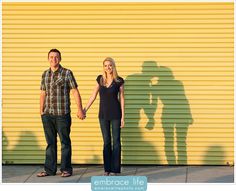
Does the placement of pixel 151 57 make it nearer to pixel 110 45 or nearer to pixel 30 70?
pixel 110 45

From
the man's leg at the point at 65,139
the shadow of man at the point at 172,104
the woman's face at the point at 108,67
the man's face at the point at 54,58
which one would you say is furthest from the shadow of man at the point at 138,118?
the man's face at the point at 54,58

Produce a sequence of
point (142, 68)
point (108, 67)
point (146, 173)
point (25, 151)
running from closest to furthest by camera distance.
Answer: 1. point (108, 67)
2. point (146, 173)
3. point (142, 68)
4. point (25, 151)

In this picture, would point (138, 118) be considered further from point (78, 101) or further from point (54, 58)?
point (54, 58)

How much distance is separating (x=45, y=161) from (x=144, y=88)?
179cm

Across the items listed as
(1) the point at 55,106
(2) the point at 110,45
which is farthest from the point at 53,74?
(2) the point at 110,45

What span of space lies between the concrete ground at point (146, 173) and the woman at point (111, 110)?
0.39m

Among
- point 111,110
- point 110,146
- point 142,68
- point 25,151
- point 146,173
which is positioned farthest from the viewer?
point 25,151

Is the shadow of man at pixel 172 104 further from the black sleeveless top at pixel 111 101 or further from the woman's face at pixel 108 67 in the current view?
the woman's face at pixel 108 67

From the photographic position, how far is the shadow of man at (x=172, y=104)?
39.2ft

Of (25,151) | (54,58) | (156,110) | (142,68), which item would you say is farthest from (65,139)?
(142,68)

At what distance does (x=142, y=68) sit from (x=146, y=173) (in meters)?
1.51

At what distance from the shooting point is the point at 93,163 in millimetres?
12188

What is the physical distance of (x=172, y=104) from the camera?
12.0m

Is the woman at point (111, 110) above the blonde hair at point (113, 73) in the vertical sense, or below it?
below
